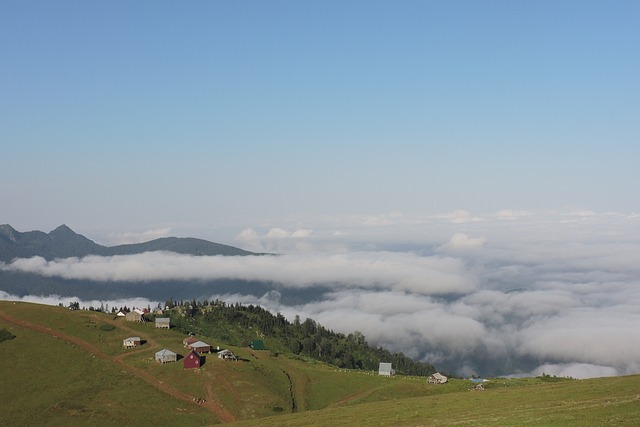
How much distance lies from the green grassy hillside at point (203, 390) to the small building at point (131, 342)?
2028 mm

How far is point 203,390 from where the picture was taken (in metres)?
120

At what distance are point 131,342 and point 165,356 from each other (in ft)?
59.0

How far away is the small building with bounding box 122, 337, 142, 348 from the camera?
485ft

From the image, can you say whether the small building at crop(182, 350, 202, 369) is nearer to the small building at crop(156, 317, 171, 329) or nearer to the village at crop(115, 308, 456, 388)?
the village at crop(115, 308, 456, 388)

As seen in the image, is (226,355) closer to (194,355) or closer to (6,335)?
(194,355)

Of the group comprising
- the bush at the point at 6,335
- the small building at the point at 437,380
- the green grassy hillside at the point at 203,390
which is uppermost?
the bush at the point at 6,335

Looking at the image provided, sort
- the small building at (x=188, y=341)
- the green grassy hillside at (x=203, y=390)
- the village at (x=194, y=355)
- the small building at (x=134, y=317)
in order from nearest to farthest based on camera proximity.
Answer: the green grassy hillside at (x=203, y=390) < the village at (x=194, y=355) < the small building at (x=188, y=341) < the small building at (x=134, y=317)

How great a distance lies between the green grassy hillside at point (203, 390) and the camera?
71.7 meters

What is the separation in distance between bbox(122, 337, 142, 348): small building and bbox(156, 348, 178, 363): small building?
13974mm

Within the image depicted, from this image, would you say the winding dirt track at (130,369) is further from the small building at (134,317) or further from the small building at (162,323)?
the small building at (162,323)

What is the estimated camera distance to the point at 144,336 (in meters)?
161

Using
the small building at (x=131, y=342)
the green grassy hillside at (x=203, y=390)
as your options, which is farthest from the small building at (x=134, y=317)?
the small building at (x=131, y=342)

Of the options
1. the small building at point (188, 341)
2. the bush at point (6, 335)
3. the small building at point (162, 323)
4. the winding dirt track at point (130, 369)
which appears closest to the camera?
the winding dirt track at point (130, 369)

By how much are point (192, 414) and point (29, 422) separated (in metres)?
30.8
